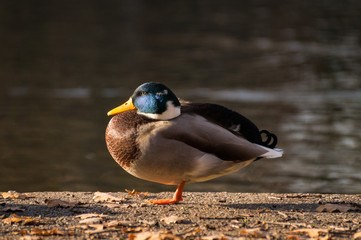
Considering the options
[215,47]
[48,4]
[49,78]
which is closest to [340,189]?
[49,78]

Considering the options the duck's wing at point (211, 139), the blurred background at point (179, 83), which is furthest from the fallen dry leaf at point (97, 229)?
the blurred background at point (179, 83)

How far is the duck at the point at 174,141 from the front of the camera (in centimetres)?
497

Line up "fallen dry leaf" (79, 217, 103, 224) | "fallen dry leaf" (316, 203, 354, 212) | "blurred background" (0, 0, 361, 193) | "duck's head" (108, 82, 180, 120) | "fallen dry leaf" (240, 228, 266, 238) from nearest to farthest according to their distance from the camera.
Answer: "fallen dry leaf" (240, 228, 266, 238) → "fallen dry leaf" (79, 217, 103, 224) → "duck's head" (108, 82, 180, 120) → "fallen dry leaf" (316, 203, 354, 212) → "blurred background" (0, 0, 361, 193)

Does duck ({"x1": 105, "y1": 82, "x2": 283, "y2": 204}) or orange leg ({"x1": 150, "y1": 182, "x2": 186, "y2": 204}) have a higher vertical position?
duck ({"x1": 105, "y1": 82, "x2": 283, "y2": 204})

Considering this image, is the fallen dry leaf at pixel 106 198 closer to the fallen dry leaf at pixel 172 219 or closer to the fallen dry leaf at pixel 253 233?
the fallen dry leaf at pixel 172 219

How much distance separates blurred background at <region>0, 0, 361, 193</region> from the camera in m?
8.99

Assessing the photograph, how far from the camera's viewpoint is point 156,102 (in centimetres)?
516

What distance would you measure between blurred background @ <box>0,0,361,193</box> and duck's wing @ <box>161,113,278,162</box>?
3.11m

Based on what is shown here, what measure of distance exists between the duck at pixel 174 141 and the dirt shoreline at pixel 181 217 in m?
0.33

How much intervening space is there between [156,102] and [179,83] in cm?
1089

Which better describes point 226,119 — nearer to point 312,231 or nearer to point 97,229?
point 312,231

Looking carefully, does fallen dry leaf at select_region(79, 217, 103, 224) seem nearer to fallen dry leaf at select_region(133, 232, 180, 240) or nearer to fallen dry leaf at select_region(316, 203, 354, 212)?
fallen dry leaf at select_region(133, 232, 180, 240)

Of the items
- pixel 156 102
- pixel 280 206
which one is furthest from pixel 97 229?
pixel 280 206

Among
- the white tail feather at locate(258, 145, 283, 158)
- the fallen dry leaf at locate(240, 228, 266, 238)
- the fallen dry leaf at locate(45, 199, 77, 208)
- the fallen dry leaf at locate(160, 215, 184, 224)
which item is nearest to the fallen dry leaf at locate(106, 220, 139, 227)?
the fallen dry leaf at locate(160, 215, 184, 224)
